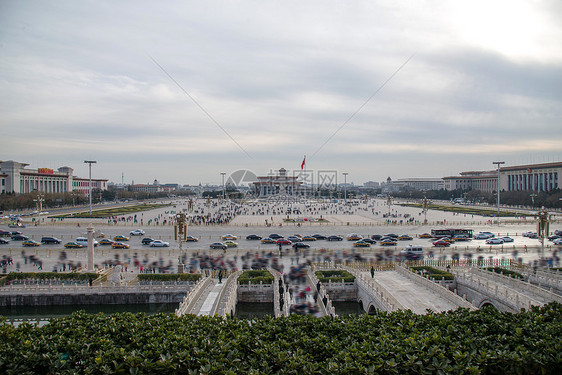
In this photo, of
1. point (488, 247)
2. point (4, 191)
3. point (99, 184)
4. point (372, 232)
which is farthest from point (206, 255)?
point (99, 184)

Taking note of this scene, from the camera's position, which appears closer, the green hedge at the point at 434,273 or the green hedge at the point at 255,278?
the green hedge at the point at 255,278

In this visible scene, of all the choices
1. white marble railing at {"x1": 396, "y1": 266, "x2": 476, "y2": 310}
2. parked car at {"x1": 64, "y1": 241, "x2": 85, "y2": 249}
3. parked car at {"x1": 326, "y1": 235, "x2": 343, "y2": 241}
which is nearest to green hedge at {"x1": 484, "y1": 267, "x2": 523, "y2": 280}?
white marble railing at {"x1": 396, "y1": 266, "x2": 476, "y2": 310}

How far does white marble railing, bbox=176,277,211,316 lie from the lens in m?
14.9

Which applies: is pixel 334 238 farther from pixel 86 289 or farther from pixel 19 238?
pixel 19 238

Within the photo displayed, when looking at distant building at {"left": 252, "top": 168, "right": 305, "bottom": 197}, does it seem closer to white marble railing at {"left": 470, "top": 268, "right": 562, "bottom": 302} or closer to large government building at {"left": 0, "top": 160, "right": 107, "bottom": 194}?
large government building at {"left": 0, "top": 160, "right": 107, "bottom": 194}

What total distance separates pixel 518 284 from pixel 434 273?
14.2ft

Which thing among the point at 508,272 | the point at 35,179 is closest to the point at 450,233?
the point at 508,272

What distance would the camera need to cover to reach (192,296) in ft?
55.0

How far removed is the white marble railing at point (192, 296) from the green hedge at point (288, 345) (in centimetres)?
496

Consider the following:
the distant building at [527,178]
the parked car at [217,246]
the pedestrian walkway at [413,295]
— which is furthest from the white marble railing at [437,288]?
the distant building at [527,178]

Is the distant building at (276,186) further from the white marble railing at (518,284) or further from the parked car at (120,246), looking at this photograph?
the white marble railing at (518,284)

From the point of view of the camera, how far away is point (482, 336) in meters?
9.03

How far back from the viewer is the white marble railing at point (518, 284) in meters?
15.8

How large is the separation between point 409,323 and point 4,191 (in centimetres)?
8371
